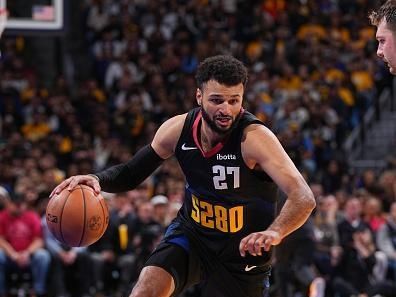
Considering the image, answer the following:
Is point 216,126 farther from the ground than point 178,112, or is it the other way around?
point 216,126

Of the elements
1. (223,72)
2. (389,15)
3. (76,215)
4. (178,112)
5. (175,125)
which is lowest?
(178,112)

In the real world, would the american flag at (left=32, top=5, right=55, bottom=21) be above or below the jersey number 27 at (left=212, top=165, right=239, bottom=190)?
above

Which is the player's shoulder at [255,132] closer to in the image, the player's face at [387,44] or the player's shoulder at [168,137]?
the player's shoulder at [168,137]

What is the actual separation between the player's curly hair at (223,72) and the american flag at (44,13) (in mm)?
5325

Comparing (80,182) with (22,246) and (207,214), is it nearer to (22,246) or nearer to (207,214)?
(207,214)

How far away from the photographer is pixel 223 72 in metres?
5.74

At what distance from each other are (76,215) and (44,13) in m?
5.45

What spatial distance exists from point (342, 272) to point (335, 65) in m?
7.10

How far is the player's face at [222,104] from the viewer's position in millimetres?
5719

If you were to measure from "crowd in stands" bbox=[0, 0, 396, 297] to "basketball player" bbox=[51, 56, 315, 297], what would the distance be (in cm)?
480

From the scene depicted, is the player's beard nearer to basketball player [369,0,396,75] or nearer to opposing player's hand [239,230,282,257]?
opposing player's hand [239,230,282,257]

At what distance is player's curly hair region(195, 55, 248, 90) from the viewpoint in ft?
18.8

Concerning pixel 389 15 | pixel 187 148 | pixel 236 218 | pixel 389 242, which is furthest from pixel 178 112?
pixel 389 15

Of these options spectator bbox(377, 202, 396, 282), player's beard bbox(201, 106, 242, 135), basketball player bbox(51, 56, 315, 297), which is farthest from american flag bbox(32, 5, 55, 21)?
player's beard bbox(201, 106, 242, 135)
